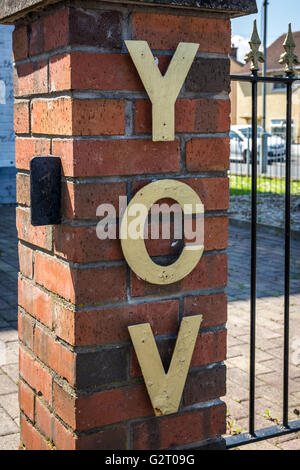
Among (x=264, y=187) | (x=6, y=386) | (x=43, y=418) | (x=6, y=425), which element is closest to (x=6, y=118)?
(x=264, y=187)

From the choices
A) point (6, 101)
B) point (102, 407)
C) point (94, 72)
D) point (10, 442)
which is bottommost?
point (10, 442)

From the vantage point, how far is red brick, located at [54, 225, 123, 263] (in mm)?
1626

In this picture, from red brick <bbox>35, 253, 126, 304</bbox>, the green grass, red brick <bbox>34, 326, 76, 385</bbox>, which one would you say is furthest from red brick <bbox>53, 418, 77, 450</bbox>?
the green grass

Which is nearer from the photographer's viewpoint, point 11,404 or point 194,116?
point 194,116

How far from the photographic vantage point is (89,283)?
165 cm

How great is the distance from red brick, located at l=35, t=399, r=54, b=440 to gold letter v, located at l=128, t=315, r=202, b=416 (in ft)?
1.06

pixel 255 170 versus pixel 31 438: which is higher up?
pixel 255 170

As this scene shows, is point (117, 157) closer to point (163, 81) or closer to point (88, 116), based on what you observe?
point (88, 116)

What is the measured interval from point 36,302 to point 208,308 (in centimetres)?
51

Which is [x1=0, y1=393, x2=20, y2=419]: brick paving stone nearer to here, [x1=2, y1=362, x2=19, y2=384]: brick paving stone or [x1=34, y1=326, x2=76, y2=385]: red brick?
[x1=2, y1=362, x2=19, y2=384]: brick paving stone

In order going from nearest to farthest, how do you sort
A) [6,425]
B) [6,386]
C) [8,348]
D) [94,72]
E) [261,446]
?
1. [94,72]
2. [261,446]
3. [6,425]
4. [6,386]
5. [8,348]

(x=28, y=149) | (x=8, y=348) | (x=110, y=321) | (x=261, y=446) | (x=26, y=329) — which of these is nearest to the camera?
(x=110, y=321)
